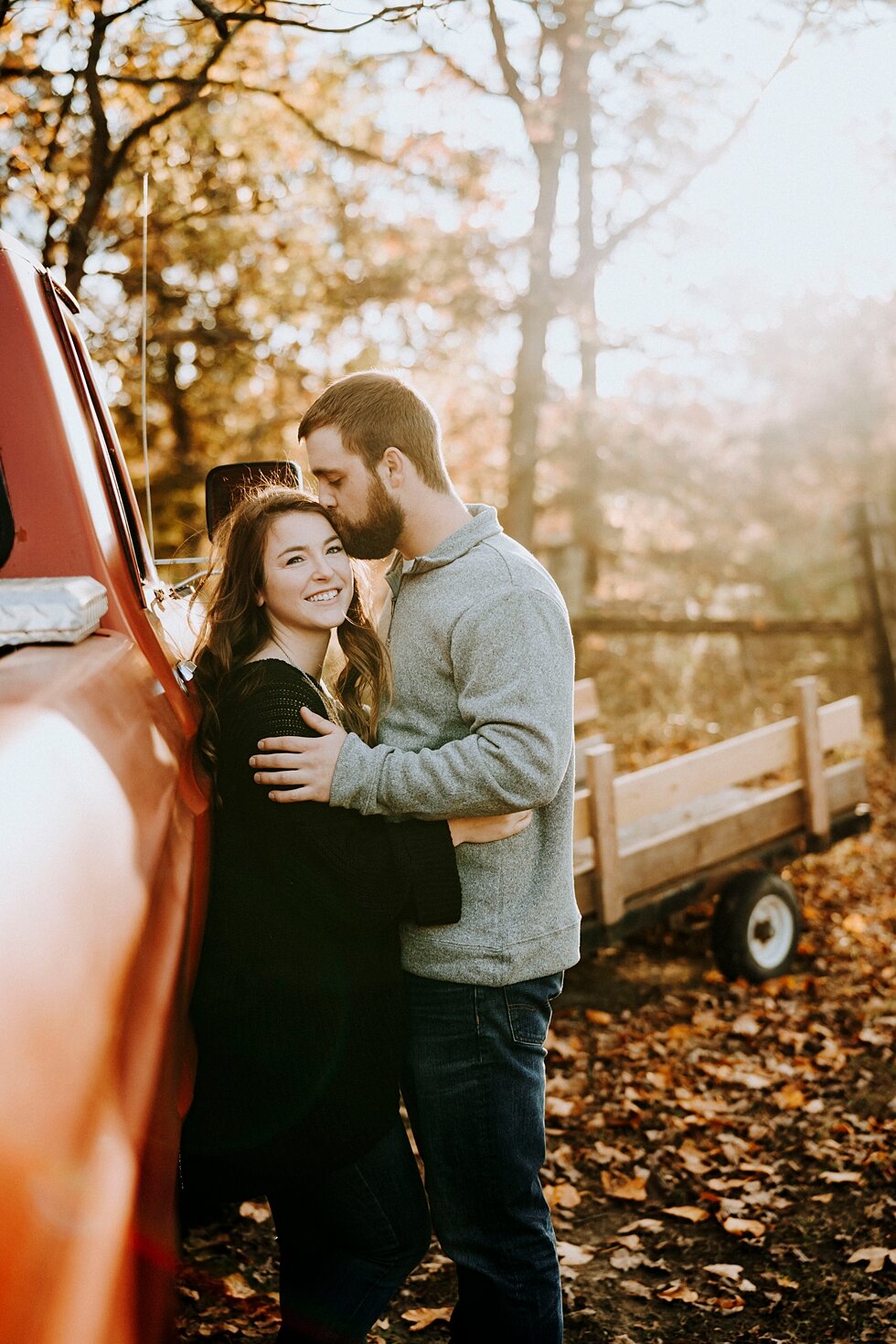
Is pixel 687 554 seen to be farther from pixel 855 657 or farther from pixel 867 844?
pixel 867 844

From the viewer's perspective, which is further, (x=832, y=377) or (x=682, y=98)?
(x=832, y=377)

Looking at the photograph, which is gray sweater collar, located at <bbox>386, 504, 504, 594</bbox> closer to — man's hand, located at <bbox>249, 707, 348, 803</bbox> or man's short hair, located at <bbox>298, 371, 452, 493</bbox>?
man's short hair, located at <bbox>298, 371, 452, 493</bbox>

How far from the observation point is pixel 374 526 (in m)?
2.54

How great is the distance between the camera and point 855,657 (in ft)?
38.1

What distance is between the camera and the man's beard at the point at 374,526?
2.54m

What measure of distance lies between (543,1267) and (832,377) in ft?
66.6

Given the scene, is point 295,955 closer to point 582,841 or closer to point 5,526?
point 5,526

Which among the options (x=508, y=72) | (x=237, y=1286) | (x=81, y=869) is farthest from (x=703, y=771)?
(x=508, y=72)

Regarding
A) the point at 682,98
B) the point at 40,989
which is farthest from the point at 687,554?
the point at 40,989

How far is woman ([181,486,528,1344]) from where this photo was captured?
2.06 metres

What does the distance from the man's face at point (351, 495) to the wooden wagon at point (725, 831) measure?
2.62 m

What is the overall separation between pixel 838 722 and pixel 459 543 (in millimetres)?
4574

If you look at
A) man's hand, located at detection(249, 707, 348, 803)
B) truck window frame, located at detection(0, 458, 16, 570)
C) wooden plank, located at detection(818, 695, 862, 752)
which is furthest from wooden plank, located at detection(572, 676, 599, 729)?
truck window frame, located at detection(0, 458, 16, 570)

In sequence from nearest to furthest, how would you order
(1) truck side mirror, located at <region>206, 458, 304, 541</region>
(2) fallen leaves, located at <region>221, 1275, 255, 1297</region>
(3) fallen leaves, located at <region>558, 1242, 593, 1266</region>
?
(1) truck side mirror, located at <region>206, 458, 304, 541</region>
(2) fallen leaves, located at <region>221, 1275, 255, 1297</region>
(3) fallen leaves, located at <region>558, 1242, 593, 1266</region>
